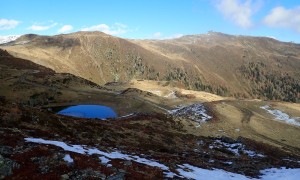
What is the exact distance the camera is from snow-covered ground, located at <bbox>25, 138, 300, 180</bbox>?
36.4 metres

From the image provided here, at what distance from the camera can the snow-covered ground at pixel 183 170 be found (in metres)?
36.4

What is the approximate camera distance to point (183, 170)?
4097 cm

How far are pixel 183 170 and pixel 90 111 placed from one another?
68191mm

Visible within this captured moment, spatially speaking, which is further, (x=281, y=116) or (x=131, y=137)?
(x=281, y=116)

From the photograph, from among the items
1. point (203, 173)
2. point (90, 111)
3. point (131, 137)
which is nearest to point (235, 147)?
point (131, 137)

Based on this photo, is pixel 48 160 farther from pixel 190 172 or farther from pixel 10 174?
pixel 190 172

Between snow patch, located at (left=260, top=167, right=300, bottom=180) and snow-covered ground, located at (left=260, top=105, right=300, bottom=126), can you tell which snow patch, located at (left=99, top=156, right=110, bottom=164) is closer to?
→ snow patch, located at (left=260, top=167, right=300, bottom=180)

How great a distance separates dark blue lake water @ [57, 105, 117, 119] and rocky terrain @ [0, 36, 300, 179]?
153 inches

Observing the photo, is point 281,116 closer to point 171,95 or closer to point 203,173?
point 171,95

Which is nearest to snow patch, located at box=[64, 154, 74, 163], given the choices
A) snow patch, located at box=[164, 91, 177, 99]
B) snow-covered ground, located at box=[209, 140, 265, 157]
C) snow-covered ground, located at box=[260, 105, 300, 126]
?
snow-covered ground, located at box=[209, 140, 265, 157]

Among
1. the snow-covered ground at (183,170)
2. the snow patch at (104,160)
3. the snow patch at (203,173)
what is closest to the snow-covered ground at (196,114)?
the snow-covered ground at (183,170)

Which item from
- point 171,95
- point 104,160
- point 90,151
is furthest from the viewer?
point 171,95

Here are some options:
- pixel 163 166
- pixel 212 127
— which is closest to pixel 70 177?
pixel 163 166

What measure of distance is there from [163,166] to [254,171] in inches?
757
